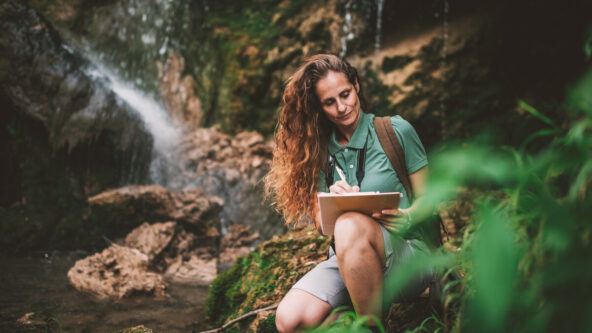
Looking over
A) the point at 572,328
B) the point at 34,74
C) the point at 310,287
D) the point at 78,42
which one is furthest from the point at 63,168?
the point at 572,328

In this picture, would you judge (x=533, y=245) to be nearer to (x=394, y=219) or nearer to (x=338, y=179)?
(x=394, y=219)

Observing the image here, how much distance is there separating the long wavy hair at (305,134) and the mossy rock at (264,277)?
544 millimetres

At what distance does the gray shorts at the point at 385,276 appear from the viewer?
5.69 feet

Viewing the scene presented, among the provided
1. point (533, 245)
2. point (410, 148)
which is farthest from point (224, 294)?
point (533, 245)

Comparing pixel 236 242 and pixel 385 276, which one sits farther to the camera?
pixel 236 242

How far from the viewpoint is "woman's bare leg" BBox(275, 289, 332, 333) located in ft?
5.55

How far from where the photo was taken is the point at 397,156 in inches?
79.5

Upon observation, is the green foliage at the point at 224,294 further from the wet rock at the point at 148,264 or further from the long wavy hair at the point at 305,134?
the wet rock at the point at 148,264

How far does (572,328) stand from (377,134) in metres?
1.59

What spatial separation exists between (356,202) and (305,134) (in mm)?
793

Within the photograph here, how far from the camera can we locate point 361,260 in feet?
5.27

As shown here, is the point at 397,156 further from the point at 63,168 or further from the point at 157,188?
the point at 63,168

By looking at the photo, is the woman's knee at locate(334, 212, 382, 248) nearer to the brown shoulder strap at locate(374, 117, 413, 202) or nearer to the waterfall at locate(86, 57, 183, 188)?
the brown shoulder strap at locate(374, 117, 413, 202)

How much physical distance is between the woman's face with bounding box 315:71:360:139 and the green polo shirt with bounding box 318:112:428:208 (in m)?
0.07
